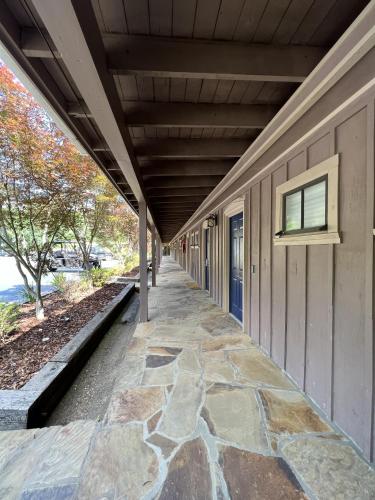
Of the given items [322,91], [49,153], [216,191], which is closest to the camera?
[322,91]

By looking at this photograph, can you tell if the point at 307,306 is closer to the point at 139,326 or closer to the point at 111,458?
the point at 111,458

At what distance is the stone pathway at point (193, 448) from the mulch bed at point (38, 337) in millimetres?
915

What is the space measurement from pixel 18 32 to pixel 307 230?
7.84 feet

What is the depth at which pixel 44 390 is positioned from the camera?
6.82 feet

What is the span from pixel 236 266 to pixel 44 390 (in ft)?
10.8

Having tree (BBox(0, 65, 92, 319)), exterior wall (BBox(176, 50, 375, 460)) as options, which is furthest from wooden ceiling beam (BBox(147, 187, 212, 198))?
exterior wall (BBox(176, 50, 375, 460))

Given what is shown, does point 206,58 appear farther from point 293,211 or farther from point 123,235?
point 123,235

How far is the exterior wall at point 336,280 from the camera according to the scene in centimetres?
144

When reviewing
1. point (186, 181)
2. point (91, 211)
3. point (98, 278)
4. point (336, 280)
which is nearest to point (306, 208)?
point (336, 280)

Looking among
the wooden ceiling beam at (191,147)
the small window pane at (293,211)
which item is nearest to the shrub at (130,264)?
the wooden ceiling beam at (191,147)

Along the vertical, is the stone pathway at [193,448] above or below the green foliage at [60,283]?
below

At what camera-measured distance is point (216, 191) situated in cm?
455

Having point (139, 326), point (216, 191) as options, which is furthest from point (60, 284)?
point (216, 191)

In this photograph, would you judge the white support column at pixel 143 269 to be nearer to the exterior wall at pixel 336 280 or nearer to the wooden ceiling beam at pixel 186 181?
the wooden ceiling beam at pixel 186 181
